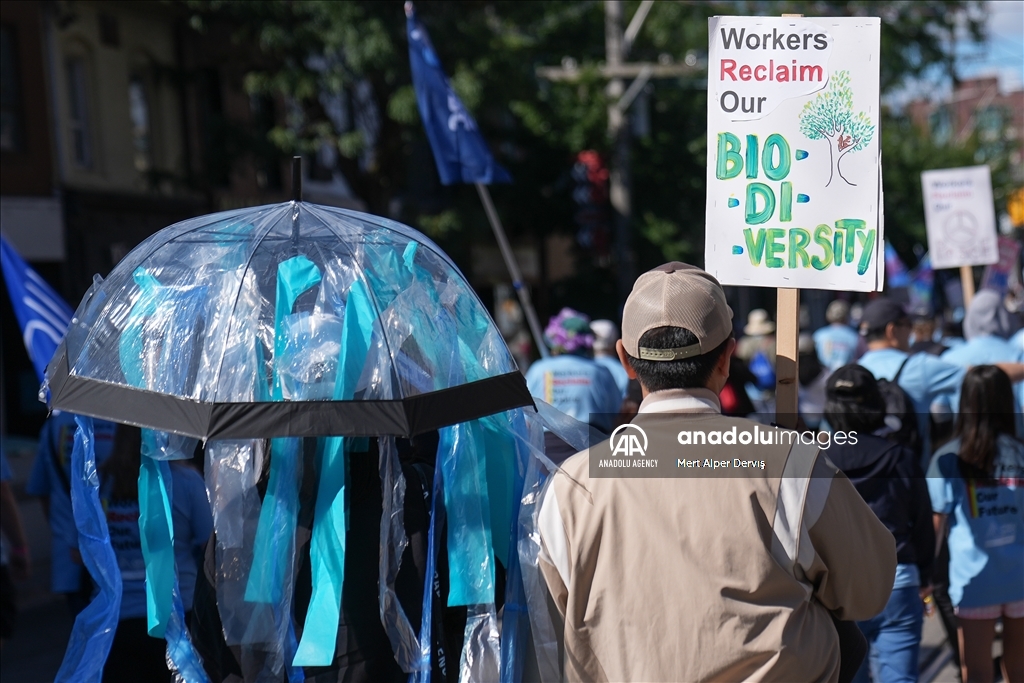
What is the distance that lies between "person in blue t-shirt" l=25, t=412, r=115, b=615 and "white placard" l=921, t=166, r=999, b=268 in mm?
7124

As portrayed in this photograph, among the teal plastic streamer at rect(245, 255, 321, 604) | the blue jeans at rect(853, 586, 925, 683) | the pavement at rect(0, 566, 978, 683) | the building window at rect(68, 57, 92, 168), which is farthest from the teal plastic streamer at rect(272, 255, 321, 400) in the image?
the building window at rect(68, 57, 92, 168)

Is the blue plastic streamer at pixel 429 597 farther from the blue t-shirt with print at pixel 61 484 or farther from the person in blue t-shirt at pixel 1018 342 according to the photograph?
the person in blue t-shirt at pixel 1018 342

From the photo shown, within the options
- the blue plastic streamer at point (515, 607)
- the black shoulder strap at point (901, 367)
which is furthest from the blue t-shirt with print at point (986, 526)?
the blue plastic streamer at point (515, 607)

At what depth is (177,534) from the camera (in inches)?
162

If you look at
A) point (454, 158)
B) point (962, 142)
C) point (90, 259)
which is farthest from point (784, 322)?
point (962, 142)

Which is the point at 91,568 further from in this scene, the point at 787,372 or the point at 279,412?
the point at 787,372

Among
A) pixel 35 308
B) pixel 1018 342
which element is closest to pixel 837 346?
pixel 1018 342

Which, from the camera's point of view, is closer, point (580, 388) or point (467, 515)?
point (467, 515)

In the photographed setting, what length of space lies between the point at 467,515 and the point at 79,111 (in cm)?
1521

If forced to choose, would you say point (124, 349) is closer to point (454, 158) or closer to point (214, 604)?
point (214, 604)

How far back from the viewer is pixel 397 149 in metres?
16.1

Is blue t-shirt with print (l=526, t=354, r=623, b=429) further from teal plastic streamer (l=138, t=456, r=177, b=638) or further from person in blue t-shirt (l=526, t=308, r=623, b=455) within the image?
teal plastic streamer (l=138, t=456, r=177, b=638)

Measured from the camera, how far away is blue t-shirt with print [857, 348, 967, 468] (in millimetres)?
5984

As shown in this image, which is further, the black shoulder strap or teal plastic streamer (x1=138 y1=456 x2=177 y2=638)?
the black shoulder strap
